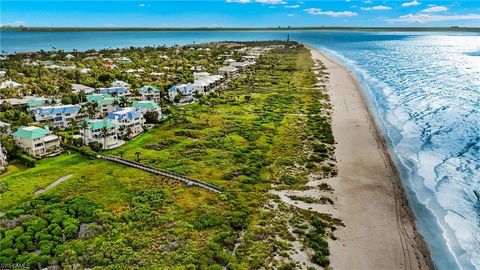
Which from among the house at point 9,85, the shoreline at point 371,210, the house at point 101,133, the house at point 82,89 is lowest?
the shoreline at point 371,210

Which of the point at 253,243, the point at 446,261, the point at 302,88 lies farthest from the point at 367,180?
the point at 302,88

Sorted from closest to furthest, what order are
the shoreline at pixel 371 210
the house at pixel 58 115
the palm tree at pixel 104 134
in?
the shoreline at pixel 371 210 → the palm tree at pixel 104 134 → the house at pixel 58 115

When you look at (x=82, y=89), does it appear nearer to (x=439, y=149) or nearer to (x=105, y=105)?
(x=105, y=105)

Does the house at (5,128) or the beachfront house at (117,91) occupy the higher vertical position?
the beachfront house at (117,91)

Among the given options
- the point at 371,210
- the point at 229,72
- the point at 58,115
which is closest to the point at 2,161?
the point at 58,115

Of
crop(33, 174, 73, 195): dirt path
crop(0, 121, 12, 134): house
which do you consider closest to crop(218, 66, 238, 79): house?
crop(0, 121, 12, 134): house

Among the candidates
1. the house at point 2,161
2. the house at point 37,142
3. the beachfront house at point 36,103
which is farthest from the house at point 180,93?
the house at point 2,161

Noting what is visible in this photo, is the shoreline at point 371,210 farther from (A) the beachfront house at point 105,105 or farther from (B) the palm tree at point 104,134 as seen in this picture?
(A) the beachfront house at point 105,105
